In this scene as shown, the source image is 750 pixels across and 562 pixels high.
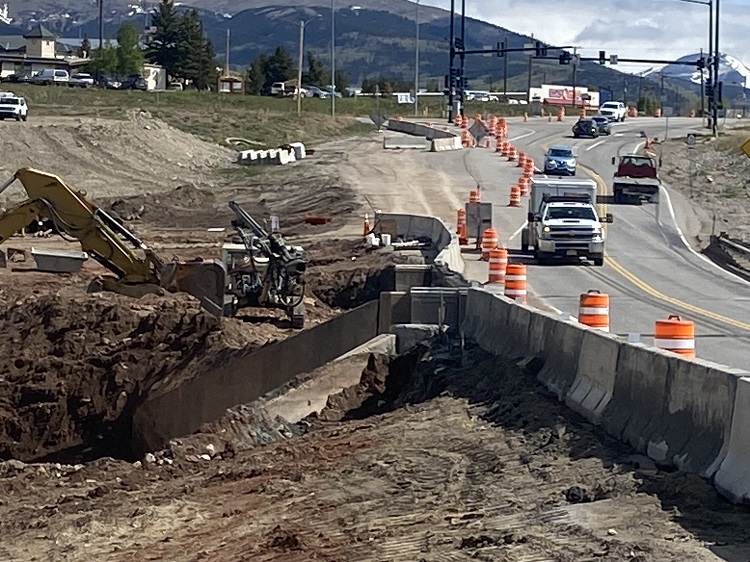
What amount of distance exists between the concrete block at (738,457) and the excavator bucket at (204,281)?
17726 millimetres

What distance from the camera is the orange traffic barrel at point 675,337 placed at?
49.5ft

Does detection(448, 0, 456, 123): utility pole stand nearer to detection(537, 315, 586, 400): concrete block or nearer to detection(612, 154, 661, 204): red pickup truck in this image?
detection(612, 154, 661, 204): red pickup truck

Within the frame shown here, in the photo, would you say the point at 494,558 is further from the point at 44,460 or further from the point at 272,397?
the point at 44,460

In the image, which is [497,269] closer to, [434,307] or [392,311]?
[392,311]

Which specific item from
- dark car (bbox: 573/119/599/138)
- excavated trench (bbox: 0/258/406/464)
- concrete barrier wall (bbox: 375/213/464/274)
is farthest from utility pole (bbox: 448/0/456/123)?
excavated trench (bbox: 0/258/406/464)

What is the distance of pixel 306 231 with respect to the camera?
4769cm

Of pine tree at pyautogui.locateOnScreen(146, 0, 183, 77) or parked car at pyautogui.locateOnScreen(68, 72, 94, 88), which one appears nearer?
parked car at pyautogui.locateOnScreen(68, 72, 94, 88)

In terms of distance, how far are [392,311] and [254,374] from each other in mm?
2287

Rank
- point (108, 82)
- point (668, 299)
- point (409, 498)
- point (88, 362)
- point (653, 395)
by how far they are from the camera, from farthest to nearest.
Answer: point (108, 82)
point (668, 299)
point (88, 362)
point (653, 395)
point (409, 498)

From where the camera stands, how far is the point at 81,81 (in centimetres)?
12412

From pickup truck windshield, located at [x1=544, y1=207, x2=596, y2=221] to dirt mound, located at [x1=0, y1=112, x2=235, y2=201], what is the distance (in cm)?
2367

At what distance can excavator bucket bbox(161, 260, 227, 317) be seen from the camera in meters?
27.3

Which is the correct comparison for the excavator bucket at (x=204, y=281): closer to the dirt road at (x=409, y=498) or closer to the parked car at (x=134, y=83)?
the dirt road at (x=409, y=498)

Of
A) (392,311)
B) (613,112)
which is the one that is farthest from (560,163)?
(613,112)
